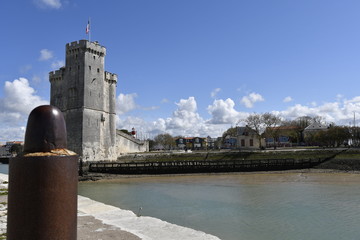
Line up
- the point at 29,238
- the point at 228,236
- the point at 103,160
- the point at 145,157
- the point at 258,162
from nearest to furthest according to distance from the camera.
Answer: the point at 29,238
the point at 228,236
the point at 258,162
the point at 103,160
the point at 145,157

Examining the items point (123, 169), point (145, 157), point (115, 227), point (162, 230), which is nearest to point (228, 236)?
point (162, 230)

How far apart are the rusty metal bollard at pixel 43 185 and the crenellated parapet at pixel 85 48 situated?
149ft

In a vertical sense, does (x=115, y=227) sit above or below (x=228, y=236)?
above

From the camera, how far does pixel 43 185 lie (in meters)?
3.38

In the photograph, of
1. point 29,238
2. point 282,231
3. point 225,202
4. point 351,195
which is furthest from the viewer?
point 351,195

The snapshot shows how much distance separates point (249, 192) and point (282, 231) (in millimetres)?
11555

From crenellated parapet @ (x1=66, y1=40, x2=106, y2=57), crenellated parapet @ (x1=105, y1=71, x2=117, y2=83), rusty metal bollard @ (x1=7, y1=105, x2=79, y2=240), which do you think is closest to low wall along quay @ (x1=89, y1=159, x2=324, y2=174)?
crenellated parapet @ (x1=105, y1=71, x2=117, y2=83)

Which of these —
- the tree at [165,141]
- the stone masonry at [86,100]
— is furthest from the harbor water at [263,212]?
the tree at [165,141]

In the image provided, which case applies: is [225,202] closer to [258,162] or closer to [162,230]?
[162,230]

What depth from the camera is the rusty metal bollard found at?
334 cm

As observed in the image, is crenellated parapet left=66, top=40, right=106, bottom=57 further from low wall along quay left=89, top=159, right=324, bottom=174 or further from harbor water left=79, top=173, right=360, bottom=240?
harbor water left=79, top=173, right=360, bottom=240

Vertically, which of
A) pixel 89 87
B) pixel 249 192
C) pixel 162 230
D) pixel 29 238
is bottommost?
pixel 249 192

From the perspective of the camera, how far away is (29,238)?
3.31 meters

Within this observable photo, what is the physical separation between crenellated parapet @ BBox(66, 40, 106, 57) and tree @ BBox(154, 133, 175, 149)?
6991 cm
